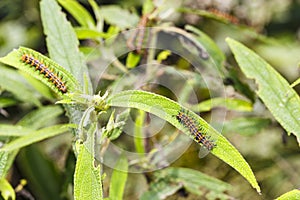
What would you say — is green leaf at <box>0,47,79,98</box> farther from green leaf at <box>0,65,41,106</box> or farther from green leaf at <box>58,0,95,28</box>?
green leaf at <box>58,0,95,28</box>

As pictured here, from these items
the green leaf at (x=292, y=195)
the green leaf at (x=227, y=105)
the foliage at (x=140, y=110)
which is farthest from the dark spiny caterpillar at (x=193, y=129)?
the green leaf at (x=227, y=105)

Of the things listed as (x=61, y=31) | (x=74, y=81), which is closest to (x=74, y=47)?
(x=61, y=31)

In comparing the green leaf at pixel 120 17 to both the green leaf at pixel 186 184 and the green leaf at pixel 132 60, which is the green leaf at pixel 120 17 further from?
the green leaf at pixel 186 184

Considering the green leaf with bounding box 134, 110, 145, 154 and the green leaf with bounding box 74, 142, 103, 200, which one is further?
the green leaf with bounding box 134, 110, 145, 154

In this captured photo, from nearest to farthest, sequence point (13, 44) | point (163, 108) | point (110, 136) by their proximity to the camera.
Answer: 1. point (163, 108)
2. point (110, 136)
3. point (13, 44)

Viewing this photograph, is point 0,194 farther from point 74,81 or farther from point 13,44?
point 13,44

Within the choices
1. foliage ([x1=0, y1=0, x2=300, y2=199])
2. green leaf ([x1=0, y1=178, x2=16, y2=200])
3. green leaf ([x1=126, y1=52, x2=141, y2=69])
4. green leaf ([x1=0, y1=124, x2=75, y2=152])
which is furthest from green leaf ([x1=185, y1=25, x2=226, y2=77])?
green leaf ([x1=0, y1=178, x2=16, y2=200])

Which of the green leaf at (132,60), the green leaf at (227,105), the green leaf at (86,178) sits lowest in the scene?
the green leaf at (86,178)
